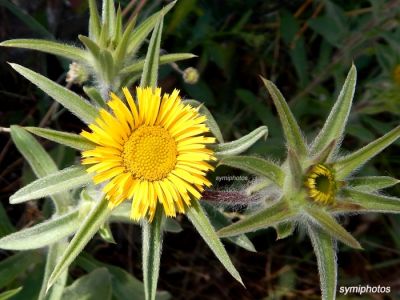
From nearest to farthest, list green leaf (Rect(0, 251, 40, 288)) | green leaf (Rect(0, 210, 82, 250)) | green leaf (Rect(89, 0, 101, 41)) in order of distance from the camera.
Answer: green leaf (Rect(89, 0, 101, 41)), green leaf (Rect(0, 210, 82, 250)), green leaf (Rect(0, 251, 40, 288))

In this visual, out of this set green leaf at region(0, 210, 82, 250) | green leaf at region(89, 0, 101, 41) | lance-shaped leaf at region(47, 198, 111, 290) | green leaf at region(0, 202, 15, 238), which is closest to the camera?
lance-shaped leaf at region(47, 198, 111, 290)

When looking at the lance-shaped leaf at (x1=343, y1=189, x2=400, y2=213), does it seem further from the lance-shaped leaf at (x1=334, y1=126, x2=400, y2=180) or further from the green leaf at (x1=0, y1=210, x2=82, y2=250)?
the green leaf at (x1=0, y1=210, x2=82, y2=250)

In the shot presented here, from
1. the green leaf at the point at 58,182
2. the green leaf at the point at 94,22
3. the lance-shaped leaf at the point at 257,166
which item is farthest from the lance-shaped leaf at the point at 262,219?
the green leaf at the point at 94,22

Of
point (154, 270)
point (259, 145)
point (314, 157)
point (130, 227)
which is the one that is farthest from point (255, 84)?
point (154, 270)

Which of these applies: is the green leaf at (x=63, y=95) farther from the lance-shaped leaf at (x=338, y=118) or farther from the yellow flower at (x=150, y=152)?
the lance-shaped leaf at (x=338, y=118)

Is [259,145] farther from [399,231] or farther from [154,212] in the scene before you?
[154,212]

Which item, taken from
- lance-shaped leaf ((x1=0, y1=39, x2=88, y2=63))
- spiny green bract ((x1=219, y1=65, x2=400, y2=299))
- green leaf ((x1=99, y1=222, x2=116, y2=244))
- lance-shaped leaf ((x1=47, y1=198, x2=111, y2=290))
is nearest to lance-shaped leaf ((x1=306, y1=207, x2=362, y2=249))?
spiny green bract ((x1=219, y1=65, x2=400, y2=299))
